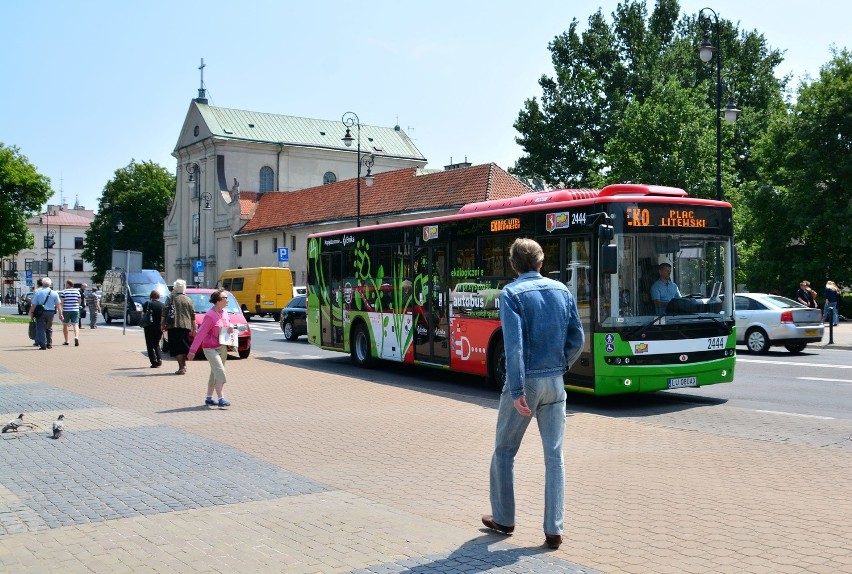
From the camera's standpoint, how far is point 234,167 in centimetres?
8200

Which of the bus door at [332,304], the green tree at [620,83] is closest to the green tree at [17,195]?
the green tree at [620,83]

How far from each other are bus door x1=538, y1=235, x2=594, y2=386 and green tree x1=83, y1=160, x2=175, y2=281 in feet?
279

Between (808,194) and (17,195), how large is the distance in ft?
158

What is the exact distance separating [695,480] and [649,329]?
5.03 meters

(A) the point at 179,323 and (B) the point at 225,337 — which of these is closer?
(B) the point at 225,337

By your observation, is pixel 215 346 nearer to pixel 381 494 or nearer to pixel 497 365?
pixel 497 365

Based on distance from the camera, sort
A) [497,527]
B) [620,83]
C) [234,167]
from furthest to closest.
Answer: [234,167]
[620,83]
[497,527]

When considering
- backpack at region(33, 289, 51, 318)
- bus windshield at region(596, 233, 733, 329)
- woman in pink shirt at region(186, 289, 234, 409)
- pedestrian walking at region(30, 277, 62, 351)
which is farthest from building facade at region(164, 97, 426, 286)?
bus windshield at region(596, 233, 733, 329)

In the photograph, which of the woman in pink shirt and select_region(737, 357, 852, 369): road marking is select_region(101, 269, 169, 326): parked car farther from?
the woman in pink shirt

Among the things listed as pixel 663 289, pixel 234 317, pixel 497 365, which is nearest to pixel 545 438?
pixel 663 289

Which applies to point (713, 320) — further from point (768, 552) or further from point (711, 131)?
point (711, 131)

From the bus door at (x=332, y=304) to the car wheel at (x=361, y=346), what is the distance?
1.64ft

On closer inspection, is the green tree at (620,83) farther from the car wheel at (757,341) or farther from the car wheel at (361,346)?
the car wheel at (361,346)

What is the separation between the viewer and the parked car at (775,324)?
74.8 ft
